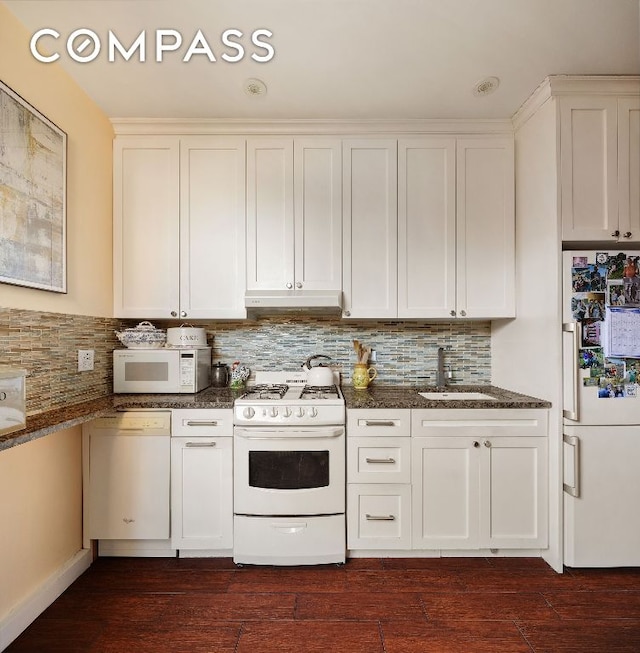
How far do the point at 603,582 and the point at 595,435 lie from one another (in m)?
0.75

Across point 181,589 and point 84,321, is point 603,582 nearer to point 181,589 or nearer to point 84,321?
point 181,589

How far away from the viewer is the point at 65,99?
6.93ft

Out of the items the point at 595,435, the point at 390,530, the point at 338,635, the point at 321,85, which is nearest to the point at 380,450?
the point at 390,530

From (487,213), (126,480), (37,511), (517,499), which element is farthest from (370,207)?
(37,511)

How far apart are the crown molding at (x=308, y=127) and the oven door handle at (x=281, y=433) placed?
6.05ft

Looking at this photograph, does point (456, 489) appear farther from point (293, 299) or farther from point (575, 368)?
point (293, 299)

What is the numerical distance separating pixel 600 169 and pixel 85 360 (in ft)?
9.93

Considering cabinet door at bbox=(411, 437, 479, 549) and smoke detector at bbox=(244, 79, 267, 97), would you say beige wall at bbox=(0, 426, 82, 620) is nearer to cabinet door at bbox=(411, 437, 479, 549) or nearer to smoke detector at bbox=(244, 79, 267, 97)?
cabinet door at bbox=(411, 437, 479, 549)

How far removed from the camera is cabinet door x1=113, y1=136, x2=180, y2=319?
8.40ft

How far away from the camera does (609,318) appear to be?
207cm

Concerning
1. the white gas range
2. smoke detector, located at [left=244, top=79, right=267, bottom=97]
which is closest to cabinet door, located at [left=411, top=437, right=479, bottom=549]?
the white gas range

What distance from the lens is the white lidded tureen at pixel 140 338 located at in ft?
8.38

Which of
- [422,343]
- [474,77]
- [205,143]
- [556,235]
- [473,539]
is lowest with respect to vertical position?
[473,539]

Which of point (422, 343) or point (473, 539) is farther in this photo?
point (422, 343)
